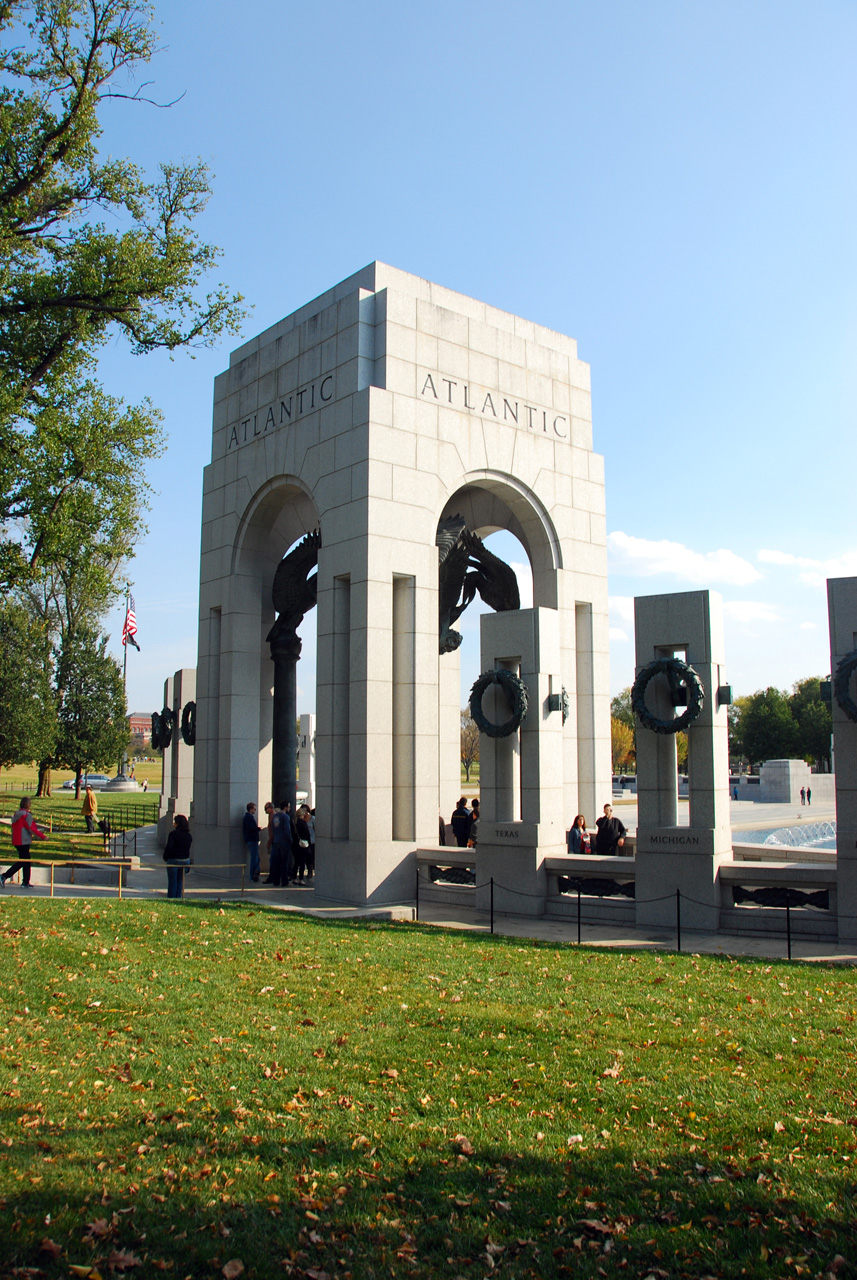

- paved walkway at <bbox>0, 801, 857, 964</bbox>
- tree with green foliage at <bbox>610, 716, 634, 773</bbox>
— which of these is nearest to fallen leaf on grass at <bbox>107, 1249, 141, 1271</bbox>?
paved walkway at <bbox>0, 801, 857, 964</bbox>

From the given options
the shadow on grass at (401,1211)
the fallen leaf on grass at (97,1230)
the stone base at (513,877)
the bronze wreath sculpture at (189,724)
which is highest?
the bronze wreath sculpture at (189,724)

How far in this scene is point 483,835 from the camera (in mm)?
17562

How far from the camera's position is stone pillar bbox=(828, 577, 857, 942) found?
536 inches

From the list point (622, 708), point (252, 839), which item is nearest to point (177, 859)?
point (252, 839)

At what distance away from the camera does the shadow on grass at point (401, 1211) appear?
5168 mm

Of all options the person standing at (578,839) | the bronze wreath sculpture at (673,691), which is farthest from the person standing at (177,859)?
the bronze wreath sculpture at (673,691)

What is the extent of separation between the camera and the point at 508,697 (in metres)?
17.3

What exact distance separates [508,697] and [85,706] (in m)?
40.7

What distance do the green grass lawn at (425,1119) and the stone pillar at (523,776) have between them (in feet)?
15.9

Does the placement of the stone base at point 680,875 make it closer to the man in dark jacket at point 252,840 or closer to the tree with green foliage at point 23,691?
the man in dark jacket at point 252,840

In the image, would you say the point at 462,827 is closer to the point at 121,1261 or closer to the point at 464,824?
the point at 464,824

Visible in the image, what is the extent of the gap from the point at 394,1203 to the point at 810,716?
78173mm

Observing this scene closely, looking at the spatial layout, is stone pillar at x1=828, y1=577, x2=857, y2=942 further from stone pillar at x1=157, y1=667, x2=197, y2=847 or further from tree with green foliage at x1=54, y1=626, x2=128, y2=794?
tree with green foliage at x1=54, y1=626, x2=128, y2=794

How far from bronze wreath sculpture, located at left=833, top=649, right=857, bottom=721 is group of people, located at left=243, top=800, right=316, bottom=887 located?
36.3ft
